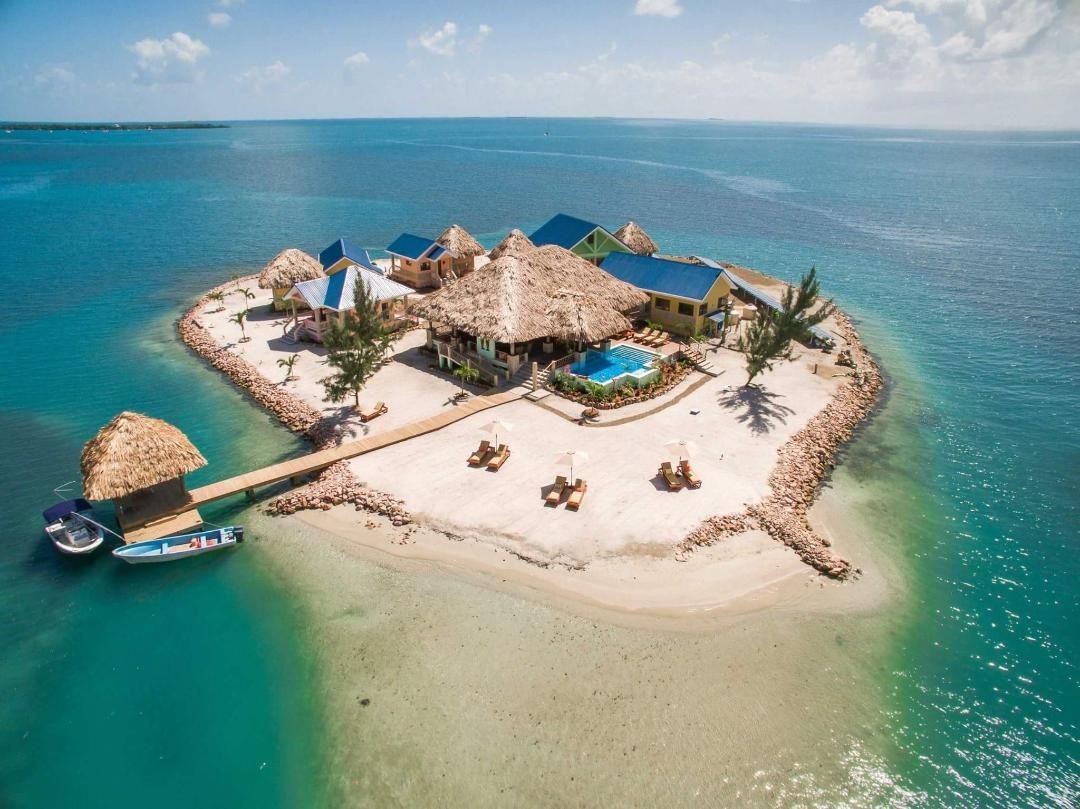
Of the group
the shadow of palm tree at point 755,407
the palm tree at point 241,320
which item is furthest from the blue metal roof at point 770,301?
the palm tree at point 241,320

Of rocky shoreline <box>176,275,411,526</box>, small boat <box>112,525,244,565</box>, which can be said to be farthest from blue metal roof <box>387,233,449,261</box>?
small boat <box>112,525,244,565</box>

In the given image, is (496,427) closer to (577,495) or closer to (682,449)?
(577,495)

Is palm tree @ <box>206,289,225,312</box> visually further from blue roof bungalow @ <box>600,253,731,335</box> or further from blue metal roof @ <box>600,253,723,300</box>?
blue roof bungalow @ <box>600,253,731,335</box>

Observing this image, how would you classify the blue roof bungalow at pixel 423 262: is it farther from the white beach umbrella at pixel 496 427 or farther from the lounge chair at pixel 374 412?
the white beach umbrella at pixel 496 427

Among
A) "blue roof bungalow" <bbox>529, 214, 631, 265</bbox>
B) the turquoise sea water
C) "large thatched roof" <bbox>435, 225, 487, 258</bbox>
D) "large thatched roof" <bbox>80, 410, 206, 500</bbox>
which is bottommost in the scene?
the turquoise sea water

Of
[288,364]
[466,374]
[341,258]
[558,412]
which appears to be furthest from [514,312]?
[341,258]

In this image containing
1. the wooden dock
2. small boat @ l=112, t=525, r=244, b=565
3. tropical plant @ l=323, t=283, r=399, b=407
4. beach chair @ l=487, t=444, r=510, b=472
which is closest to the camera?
small boat @ l=112, t=525, r=244, b=565
